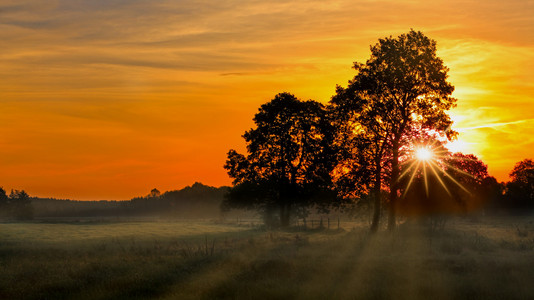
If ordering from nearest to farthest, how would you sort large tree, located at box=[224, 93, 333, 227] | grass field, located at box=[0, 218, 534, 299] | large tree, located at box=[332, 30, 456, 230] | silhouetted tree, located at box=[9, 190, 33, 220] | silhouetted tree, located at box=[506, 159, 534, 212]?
grass field, located at box=[0, 218, 534, 299], large tree, located at box=[332, 30, 456, 230], large tree, located at box=[224, 93, 333, 227], silhouetted tree, located at box=[506, 159, 534, 212], silhouetted tree, located at box=[9, 190, 33, 220]

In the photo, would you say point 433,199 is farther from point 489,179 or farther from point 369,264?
point 489,179

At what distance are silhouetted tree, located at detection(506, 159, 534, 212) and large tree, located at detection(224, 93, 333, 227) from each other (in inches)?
2551

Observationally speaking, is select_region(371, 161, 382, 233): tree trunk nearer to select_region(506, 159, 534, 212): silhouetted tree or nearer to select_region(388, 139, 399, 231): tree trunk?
select_region(388, 139, 399, 231): tree trunk

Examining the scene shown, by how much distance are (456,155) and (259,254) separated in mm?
29432

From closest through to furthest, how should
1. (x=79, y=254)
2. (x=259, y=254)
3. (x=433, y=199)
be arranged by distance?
1. (x=259, y=254)
2. (x=79, y=254)
3. (x=433, y=199)

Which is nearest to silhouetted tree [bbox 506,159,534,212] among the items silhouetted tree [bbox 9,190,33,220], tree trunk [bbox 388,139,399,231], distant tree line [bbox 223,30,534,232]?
distant tree line [bbox 223,30,534,232]

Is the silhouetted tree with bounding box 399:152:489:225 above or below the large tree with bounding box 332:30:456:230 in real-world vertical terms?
below

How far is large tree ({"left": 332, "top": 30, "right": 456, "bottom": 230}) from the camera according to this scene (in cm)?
4681

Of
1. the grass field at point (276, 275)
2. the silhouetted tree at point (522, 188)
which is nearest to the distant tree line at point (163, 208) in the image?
the silhouetted tree at point (522, 188)

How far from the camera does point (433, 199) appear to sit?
55.1 metres

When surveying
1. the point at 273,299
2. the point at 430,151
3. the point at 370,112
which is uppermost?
the point at 370,112

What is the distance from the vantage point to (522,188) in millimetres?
124125

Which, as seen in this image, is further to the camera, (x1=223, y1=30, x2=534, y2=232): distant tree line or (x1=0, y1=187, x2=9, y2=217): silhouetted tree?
(x1=0, y1=187, x2=9, y2=217): silhouetted tree

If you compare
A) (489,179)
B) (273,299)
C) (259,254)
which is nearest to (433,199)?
(259,254)
